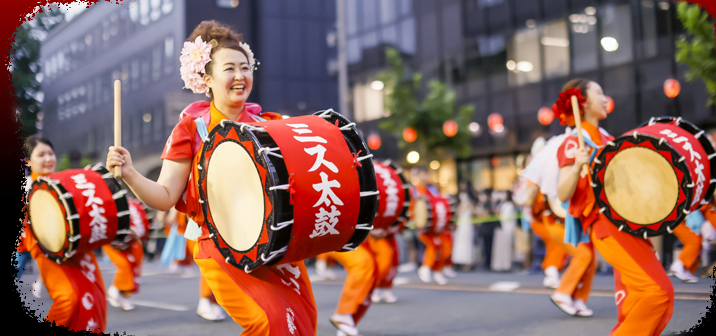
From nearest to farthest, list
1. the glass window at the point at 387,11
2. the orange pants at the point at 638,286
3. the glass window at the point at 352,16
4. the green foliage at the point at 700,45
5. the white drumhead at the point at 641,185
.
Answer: the orange pants at the point at 638,286
the white drumhead at the point at 641,185
the green foliage at the point at 700,45
the glass window at the point at 387,11
the glass window at the point at 352,16

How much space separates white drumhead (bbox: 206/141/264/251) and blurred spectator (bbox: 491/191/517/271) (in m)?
10.6

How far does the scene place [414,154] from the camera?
62.2 ft

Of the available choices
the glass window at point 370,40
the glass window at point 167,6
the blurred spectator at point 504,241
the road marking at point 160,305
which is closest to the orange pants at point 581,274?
the road marking at point 160,305

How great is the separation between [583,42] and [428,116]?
498 cm

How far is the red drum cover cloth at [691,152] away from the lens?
4.04 m

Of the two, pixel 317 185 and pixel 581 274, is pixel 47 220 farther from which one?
pixel 581 274

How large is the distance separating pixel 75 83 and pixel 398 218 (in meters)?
19.5

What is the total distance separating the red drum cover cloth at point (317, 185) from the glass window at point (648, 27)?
15.8 m

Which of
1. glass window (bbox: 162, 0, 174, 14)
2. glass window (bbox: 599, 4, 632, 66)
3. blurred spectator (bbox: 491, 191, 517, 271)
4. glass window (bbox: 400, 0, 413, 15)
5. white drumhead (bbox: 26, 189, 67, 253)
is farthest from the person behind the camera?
glass window (bbox: 162, 0, 174, 14)

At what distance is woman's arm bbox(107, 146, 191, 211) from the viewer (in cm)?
284

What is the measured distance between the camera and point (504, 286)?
10.0 metres

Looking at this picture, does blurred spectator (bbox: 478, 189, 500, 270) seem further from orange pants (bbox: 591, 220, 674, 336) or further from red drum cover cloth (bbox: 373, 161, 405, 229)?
orange pants (bbox: 591, 220, 674, 336)

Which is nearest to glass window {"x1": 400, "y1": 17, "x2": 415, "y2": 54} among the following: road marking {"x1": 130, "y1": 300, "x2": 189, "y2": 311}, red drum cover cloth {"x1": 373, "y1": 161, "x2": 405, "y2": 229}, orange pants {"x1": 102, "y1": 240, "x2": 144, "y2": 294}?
road marking {"x1": 130, "y1": 300, "x2": 189, "y2": 311}

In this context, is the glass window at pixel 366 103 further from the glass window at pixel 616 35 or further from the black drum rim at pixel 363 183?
the black drum rim at pixel 363 183
